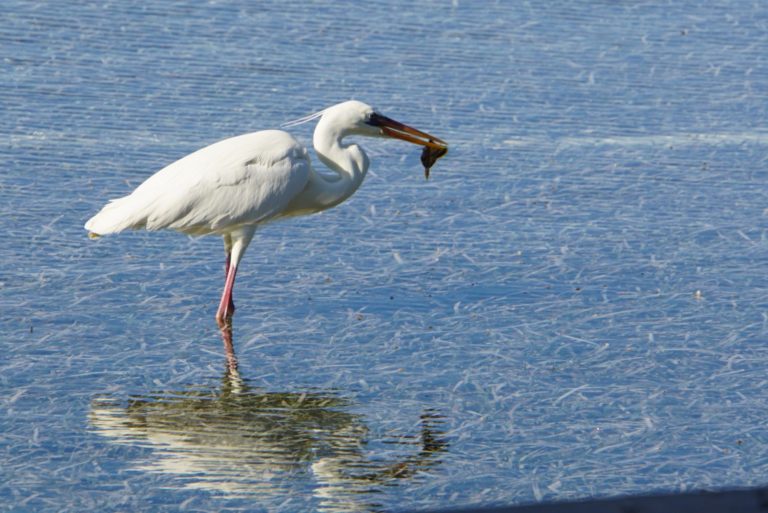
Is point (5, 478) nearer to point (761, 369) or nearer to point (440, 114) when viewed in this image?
point (761, 369)

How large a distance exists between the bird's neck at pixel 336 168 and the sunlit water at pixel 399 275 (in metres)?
0.39

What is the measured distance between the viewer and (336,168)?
666cm

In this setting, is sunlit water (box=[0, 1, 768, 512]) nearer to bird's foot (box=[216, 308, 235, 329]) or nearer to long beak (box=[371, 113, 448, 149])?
bird's foot (box=[216, 308, 235, 329])

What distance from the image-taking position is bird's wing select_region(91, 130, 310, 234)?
620 cm

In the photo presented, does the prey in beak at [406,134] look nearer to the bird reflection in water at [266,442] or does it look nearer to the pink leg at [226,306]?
the pink leg at [226,306]

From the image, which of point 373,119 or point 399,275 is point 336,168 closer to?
point 373,119

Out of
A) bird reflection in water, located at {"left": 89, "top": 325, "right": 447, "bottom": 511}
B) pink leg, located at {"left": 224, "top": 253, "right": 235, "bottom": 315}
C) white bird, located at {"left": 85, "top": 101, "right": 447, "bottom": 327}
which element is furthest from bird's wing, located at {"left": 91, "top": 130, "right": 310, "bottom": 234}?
bird reflection in water, located at {"left": 89, "top": 325, "right": 447, "bottom": 511}

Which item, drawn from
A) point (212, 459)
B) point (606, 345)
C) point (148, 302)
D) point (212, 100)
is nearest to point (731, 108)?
point (212, 100)

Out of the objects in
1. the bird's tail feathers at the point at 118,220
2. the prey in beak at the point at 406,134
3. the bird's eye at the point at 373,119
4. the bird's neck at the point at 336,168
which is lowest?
the bird's tail feathers at the point at 118,220

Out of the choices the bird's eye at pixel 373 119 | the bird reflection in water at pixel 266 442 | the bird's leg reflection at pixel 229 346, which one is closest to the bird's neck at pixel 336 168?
the bird's eye at pixel 373 119

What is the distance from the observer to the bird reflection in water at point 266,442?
458cm

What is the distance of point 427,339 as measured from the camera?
19.7 feet

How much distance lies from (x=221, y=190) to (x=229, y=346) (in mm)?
720

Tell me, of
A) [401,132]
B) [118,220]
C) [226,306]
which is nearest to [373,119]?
[401,132]
